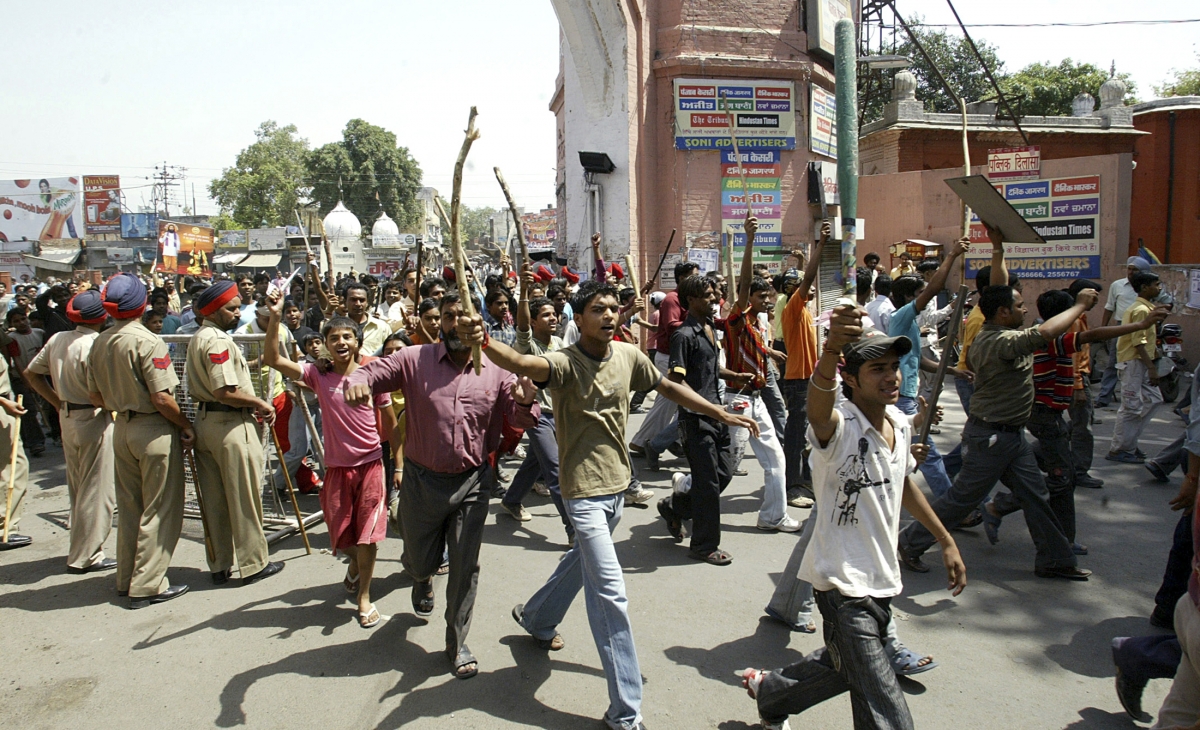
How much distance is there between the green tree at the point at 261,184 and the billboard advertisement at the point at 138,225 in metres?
13.7

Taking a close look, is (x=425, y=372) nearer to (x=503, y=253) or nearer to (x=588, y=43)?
(x=503, y=253)

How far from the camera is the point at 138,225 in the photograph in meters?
48.3

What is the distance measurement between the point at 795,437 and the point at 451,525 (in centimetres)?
349

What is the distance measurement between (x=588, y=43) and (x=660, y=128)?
2048 millimetres

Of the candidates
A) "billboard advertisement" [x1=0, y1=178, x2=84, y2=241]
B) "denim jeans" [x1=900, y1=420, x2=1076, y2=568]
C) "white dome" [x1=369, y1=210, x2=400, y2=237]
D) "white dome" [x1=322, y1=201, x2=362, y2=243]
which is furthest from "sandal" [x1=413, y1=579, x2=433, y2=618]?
"billboard advertisement" [x1=0, y1=178, x2=84, y2=241]

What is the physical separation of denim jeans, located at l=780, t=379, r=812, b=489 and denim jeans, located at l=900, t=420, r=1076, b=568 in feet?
5.57

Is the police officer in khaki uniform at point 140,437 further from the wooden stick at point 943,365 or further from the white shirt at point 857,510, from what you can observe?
the wooden stick at point 943,365

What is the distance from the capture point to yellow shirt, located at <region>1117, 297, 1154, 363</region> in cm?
725

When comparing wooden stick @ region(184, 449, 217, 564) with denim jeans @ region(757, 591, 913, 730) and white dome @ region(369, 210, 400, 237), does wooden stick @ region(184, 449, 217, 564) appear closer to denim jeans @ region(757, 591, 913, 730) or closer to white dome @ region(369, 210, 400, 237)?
denim jeans @ region(757, 591, 913, 730)

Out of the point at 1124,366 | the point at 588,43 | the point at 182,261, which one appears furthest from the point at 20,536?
the point at 182,261

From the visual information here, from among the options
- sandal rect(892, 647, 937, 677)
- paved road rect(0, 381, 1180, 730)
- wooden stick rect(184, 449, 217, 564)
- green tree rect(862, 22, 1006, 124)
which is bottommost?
paved road rect(0, 381, 1180, 730)

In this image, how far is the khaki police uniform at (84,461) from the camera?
5.34 meters

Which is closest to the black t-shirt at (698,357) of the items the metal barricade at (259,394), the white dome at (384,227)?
the metal barricade at (259,394)

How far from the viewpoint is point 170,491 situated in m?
4.83
